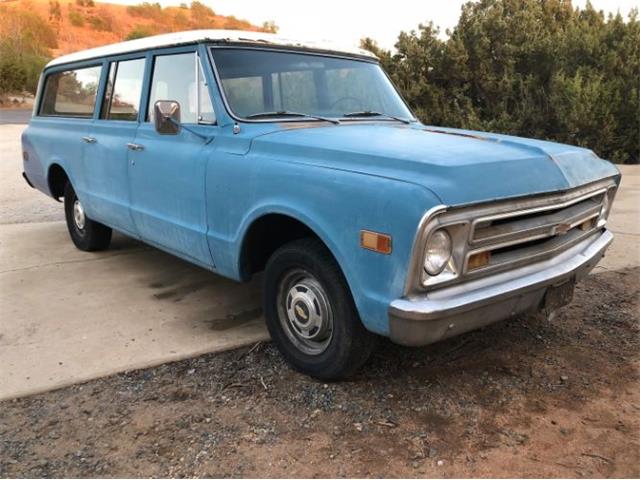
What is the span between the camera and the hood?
262 cm

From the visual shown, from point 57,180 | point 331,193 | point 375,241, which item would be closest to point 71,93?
point 57,180

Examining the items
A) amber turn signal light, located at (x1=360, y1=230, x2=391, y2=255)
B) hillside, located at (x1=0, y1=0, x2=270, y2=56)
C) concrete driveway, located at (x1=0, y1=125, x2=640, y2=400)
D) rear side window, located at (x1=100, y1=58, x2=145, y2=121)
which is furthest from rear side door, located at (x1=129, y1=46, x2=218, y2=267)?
hillside, located at (x1=0, y1=0, x2=270, y2=56)

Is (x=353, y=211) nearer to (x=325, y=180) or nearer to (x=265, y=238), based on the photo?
(x=325, y=180)

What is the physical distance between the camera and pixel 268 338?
3826mm

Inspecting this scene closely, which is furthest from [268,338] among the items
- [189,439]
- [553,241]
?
[553,241]

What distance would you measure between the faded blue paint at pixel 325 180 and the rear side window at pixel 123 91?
0.40ft

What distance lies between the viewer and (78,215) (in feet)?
19.4

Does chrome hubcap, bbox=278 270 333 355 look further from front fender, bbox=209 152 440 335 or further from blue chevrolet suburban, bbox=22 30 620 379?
front fender, bbox=209 152 440 335

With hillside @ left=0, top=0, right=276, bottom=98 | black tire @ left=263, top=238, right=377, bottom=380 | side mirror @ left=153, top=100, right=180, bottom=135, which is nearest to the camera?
black tire @ left=263, top=238, right=377, bottom=380

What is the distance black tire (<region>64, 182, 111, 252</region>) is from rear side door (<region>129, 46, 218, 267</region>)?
134 centimetres

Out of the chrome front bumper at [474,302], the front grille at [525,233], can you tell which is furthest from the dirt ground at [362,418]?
the front grille at [525,233]

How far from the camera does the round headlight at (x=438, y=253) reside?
2.56 meters

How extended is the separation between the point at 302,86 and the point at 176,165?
1026mm

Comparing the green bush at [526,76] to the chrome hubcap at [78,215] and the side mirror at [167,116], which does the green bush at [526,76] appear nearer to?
the chrome hubcap at [78,215]
